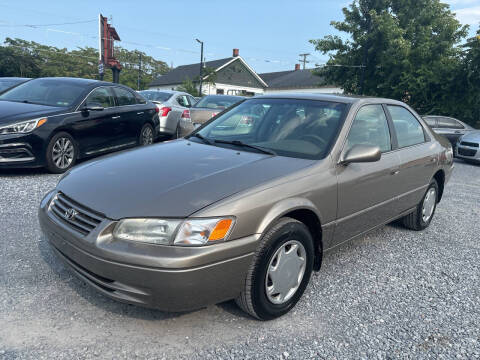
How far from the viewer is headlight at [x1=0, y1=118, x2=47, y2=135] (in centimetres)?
541

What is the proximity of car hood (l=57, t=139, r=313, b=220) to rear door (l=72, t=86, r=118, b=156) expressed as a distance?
141 inches

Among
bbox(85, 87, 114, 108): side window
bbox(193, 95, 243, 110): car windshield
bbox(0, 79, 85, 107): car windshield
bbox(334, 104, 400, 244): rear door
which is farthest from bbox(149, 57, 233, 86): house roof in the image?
bbox(334, 104, 400, 244): rear door

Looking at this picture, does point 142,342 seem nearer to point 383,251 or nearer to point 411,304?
point 411,304

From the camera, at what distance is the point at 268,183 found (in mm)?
2459

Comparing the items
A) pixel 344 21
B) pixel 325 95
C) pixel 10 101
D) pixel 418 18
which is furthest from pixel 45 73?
pixel 325 95

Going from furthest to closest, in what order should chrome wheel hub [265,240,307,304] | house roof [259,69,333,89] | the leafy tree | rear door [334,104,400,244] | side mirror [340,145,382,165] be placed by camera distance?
the leafy tree
house roof [259,69,333,89]
rear door [334,104,400,244]
side mirror [340,145,382,165]
chrome wheel hub [265,240,307,304]

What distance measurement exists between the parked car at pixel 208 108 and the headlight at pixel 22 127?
12.7 feet

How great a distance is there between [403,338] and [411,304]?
1.69 feet

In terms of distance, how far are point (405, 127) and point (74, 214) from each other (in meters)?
3.43

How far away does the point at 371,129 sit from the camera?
3.54 meters

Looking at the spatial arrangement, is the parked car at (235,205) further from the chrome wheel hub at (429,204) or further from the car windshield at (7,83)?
the car windshield at (7,83)

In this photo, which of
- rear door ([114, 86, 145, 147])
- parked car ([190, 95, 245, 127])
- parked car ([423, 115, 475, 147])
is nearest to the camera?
rear door ([114, 86, 145, 147])

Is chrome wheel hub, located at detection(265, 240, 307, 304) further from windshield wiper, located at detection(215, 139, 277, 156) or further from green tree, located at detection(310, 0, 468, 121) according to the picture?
green tree, located at detection(310, 0, 468, 121)

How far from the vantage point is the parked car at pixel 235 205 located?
2105 millimetres
